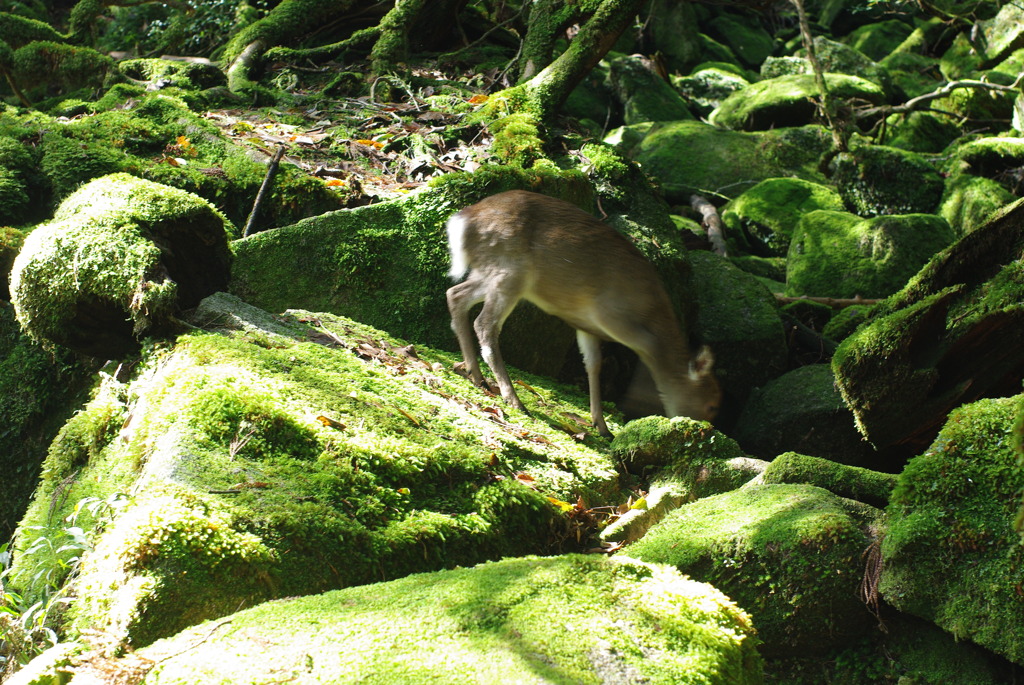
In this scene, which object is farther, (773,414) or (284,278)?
(773,414)

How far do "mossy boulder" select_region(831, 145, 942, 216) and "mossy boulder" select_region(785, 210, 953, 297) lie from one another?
2481 mm

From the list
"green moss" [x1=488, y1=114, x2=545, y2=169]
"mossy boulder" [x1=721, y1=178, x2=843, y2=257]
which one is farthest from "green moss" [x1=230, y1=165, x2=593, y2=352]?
"mossy boulder" [x1=721, y1=178, x2=843, y2=257]

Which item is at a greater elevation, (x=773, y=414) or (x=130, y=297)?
(x=130, y=297)

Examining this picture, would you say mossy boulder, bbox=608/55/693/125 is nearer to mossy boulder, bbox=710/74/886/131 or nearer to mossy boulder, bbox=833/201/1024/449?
mossy boulder, bbox=710/74/886/131

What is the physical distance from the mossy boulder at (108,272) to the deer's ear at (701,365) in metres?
4.40

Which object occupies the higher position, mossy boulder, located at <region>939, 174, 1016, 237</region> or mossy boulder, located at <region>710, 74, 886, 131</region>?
mossy boulder, located at <region>710, 74, 886, 131</region>

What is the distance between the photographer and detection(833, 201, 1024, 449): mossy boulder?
18.2 ft

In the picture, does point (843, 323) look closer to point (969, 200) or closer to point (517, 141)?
point (969, 200)

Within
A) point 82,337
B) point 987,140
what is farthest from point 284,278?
point 987,140

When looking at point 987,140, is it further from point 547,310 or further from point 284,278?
point 284,278

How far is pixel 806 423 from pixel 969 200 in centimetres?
647

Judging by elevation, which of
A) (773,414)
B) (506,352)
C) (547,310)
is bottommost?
(773,414)

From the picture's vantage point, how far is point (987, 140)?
1322cm

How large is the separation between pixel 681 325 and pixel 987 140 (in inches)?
302
